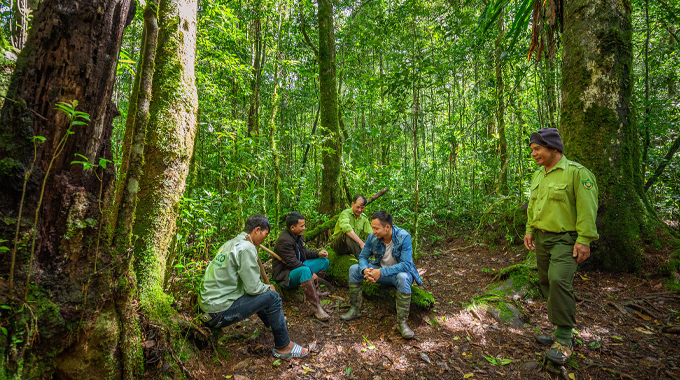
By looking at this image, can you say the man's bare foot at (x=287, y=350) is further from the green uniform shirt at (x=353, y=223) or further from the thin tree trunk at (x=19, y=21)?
the thin tree trunk at (x=19, y=21)

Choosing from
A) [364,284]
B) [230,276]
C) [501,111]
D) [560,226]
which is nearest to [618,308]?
[560,226]

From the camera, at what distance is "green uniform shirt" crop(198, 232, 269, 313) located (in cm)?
318

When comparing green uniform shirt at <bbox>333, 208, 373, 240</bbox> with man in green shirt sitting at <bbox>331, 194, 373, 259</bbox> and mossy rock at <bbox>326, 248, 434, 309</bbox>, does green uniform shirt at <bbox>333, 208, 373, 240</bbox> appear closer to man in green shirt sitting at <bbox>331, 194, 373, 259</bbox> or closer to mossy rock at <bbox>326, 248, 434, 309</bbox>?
man in green shirt sitting at <bbox>331, 194, 373, 259</bbox>

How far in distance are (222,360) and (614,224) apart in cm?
558

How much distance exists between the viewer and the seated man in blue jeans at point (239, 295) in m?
3.16

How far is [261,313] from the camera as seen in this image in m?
3.43

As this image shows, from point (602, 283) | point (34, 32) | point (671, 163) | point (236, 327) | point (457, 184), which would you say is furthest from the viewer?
point (457, 184)

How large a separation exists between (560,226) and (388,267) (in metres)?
1.98

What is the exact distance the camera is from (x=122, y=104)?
11328 mm

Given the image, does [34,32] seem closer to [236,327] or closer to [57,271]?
[57,271]

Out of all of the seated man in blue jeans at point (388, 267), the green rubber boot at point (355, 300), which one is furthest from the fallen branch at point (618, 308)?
the green rubber boot at point (355, 300)

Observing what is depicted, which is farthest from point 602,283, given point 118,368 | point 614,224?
point 118,368

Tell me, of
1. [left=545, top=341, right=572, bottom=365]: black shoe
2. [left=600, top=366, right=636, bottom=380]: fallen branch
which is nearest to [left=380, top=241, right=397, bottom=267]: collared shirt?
[left=545, top=341, right=572, bottom=365]: black shoe

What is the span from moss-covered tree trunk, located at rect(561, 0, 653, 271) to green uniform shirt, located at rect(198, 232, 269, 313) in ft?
16.3
